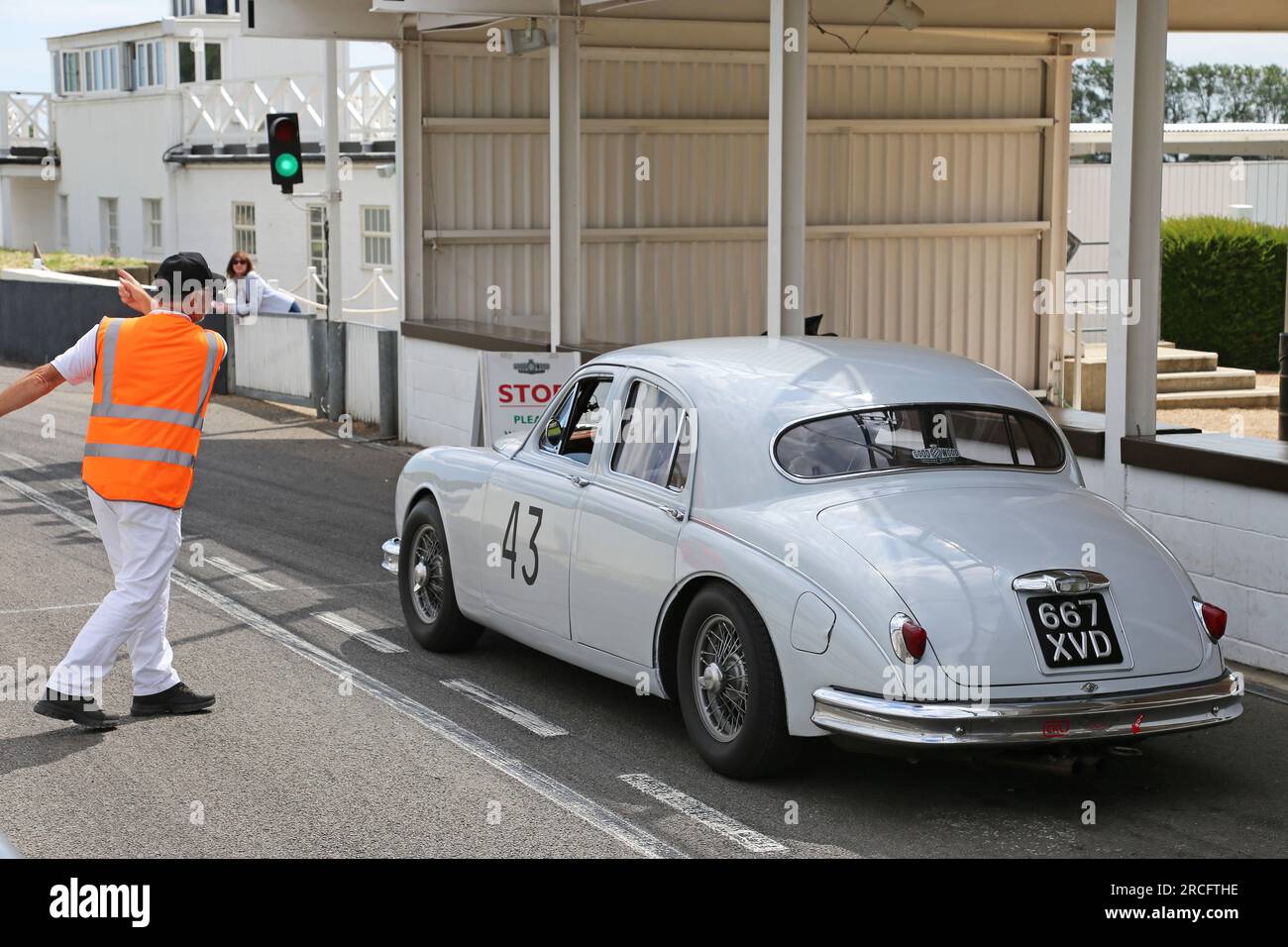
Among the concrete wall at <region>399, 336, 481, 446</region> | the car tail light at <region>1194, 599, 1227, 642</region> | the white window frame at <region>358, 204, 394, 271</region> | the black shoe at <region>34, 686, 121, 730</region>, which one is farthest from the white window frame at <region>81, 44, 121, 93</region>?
the car tail light at <region>1194, 599, 1227, 642</region>

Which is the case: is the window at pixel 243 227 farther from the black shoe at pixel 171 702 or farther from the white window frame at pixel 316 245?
the black shoe at pixel 171 702

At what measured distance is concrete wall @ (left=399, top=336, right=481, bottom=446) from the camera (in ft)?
54.5

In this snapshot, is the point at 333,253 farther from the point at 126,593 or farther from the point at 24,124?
the point at 24,124

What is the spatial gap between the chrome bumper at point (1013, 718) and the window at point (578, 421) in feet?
7.63

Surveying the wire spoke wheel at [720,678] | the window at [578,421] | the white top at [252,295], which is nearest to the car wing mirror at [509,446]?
the window at [578,421]

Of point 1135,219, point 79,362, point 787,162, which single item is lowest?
point 79,362

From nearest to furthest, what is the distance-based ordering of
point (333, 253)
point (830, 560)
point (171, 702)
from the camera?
point (830, 560)
point (171, 702)
point (333, 253)

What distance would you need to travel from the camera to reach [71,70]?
4497 centimetres

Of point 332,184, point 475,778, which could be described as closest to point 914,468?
point 475,778

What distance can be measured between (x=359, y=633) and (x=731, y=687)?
3.33 m

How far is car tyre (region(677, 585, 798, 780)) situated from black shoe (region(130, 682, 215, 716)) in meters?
2.30

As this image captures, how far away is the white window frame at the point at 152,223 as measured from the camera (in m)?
40.8

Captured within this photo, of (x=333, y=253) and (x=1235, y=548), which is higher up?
(x=333, y=253)
